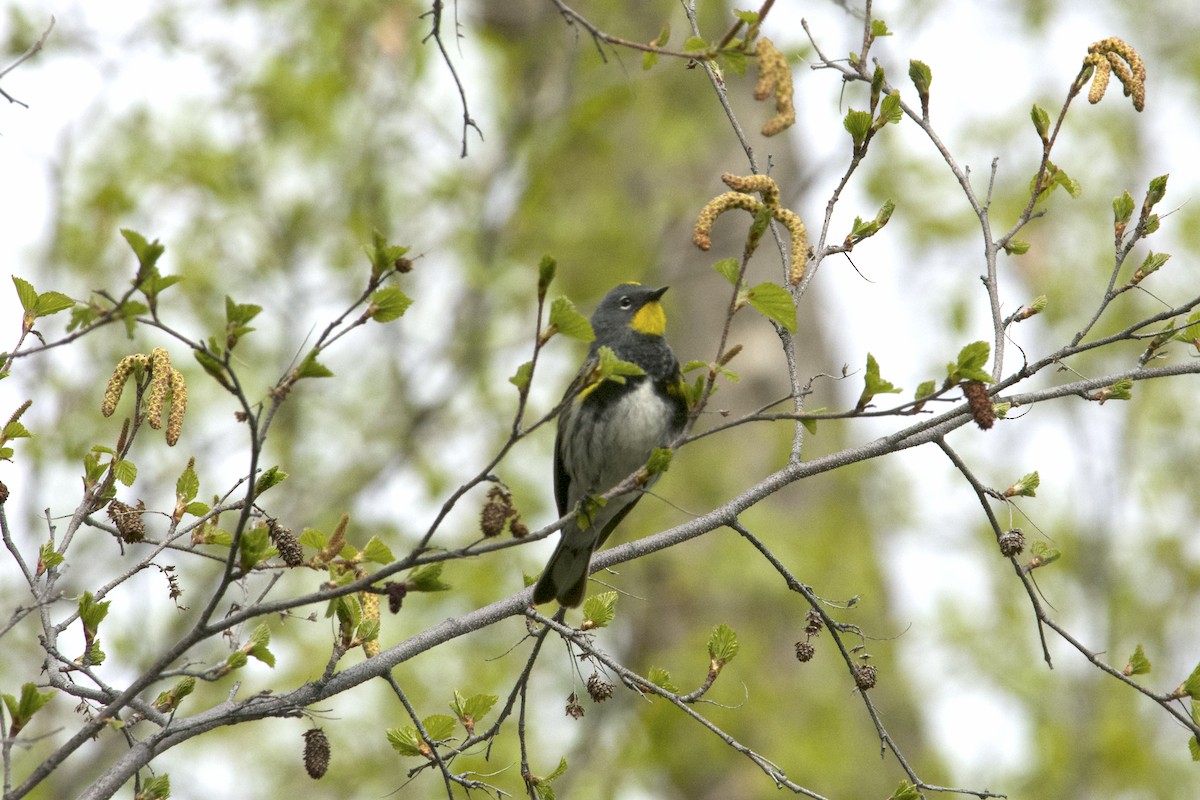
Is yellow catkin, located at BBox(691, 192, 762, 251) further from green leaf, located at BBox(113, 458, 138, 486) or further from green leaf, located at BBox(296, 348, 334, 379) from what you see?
green leaf, located at BBox(113, 458, 138, 486)

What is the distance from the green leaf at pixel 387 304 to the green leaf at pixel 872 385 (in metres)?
Result: 1.06

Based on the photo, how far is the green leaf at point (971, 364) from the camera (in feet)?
8.77

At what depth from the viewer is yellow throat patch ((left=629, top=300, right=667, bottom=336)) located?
5324 mm

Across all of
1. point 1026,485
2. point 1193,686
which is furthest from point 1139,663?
point 1026,485

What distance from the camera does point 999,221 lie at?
11.1m

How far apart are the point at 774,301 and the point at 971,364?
0.47 meters

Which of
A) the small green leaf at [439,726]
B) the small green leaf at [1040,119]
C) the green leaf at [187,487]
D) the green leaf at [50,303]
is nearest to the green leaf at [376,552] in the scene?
the small green leaf at [439,726]

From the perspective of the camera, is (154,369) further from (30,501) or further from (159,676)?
(30,501)

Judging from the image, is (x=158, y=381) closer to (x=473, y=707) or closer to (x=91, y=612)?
(x=91, y=612)

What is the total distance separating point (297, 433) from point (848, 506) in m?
4.82

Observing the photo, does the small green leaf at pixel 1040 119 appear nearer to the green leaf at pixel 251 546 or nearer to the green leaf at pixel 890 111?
the green leaf at pixel 890 111

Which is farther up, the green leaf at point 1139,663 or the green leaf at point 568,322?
the green leaf at point 568,322

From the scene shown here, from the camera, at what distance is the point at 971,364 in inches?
106

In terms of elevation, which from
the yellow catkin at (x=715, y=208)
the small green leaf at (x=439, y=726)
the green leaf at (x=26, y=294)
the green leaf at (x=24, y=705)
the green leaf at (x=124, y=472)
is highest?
the yellow catkin at (x=715, y=208)
